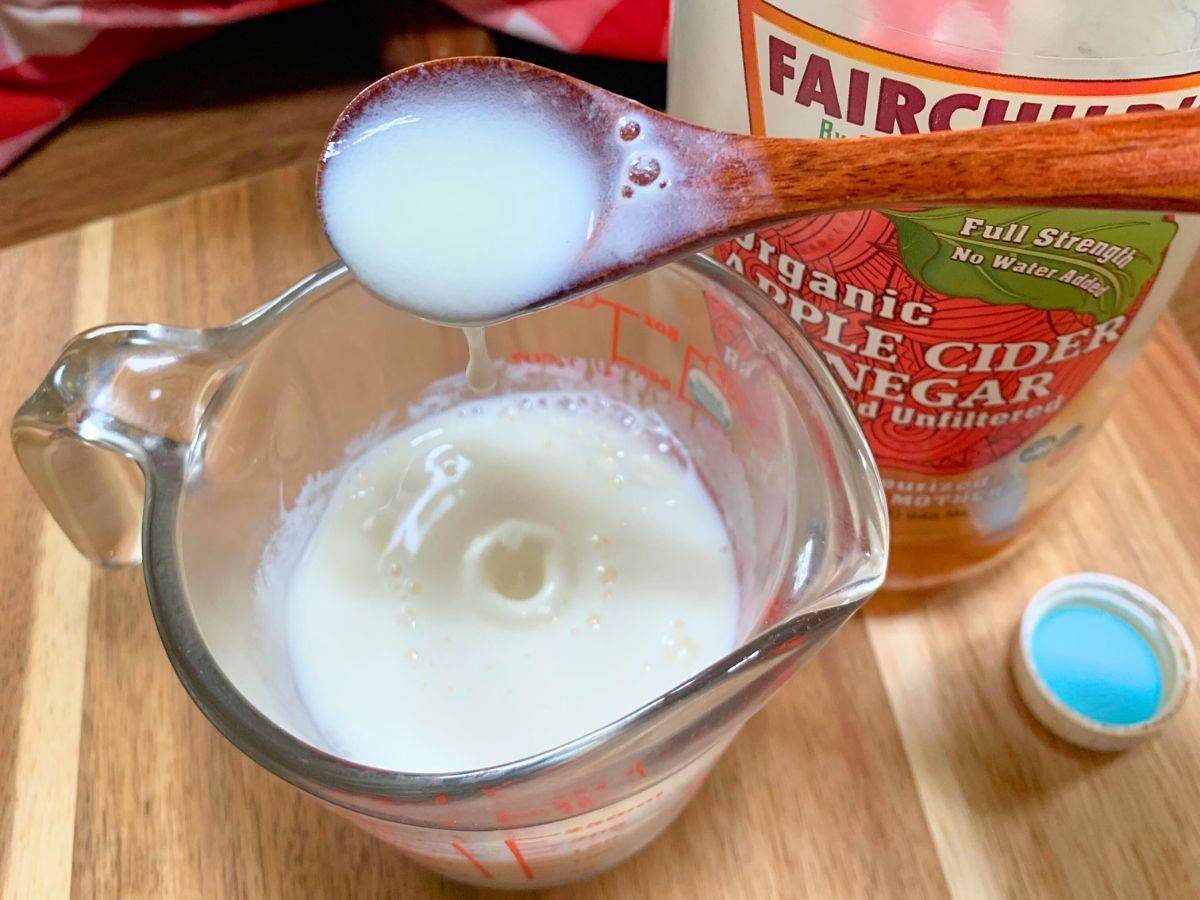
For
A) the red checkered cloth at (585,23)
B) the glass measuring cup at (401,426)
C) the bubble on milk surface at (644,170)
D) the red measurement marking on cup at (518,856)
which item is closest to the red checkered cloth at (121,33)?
the red checkered cloth at (585,23)

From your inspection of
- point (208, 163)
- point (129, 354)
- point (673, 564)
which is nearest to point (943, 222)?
point (673, 564)

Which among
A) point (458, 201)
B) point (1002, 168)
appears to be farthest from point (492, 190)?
point (1002, 168)

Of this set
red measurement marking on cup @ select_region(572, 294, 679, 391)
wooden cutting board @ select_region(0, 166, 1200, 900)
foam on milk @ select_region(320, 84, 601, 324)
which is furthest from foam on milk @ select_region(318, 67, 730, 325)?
wooden cutting board @ select_region(0, 166, 1200, 900)

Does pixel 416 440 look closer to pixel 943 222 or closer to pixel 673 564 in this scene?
pixel 673 564

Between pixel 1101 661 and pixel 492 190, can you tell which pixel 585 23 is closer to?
pixel 492 190

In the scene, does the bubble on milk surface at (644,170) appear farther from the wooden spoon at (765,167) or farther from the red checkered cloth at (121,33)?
the red checkered cloth at (121,33)

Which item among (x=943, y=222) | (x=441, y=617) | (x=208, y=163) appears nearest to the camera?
(x=943, y=222)
